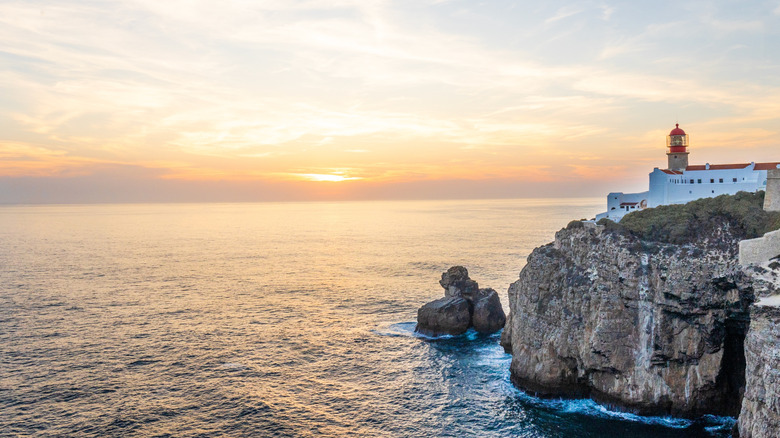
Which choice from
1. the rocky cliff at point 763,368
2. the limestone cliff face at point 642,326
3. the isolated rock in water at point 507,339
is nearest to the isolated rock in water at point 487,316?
the isolated rock in water at point 507,339

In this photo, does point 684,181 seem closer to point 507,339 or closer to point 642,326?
point 507,339

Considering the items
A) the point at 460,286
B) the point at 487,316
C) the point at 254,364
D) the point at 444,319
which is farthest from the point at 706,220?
the point at 254,364

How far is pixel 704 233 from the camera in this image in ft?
122

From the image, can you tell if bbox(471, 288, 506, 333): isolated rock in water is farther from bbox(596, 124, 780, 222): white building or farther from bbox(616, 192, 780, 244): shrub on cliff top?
bbox(596, 124, 780, 222): white building

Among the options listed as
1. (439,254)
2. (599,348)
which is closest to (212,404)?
(599,348)

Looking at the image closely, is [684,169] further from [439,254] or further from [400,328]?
[439,254]

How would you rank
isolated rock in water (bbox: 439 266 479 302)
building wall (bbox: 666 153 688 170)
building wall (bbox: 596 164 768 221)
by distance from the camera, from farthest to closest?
building wall (bbox: 666 153 688 170) → isolated rock in water (bbox: 439 266 479 302) → building wall (bbox: 596 164 768 221)

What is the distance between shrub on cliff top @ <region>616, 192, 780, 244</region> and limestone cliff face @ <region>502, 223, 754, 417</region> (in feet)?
3.44

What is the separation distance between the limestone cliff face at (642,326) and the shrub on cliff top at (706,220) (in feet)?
3.44

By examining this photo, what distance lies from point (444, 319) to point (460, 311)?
2353 mm

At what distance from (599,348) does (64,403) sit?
4307cm

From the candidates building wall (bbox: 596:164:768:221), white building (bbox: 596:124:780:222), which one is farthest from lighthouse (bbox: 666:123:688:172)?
building wall (bbox: 596:164:768:221)

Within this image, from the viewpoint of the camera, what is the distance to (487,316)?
57688 mm

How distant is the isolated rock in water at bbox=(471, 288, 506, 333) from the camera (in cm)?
5762
